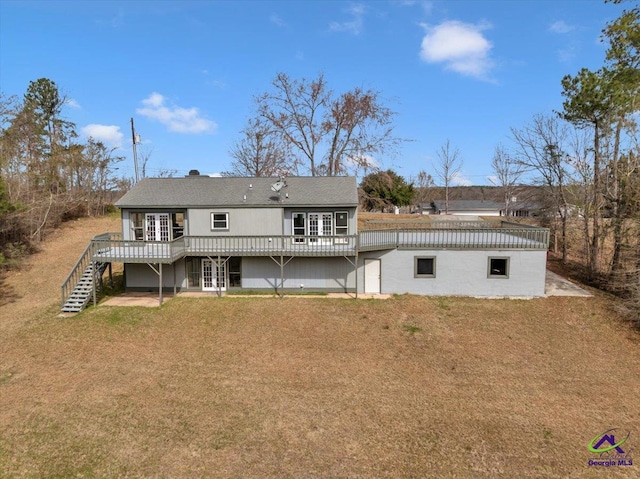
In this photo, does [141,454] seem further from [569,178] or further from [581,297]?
[569,178]

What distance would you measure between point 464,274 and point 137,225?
16789 millimetres

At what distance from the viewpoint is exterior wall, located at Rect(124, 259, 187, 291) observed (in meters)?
18.4

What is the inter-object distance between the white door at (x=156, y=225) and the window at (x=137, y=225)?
0.89 ft

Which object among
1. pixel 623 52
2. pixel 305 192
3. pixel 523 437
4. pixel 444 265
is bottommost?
pixel 523 437

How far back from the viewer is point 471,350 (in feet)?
42.0

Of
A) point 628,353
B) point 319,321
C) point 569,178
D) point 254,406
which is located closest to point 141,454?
point 254,406

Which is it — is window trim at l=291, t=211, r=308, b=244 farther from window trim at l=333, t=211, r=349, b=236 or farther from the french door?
window trim at l=333, t=211, r=349, b=236

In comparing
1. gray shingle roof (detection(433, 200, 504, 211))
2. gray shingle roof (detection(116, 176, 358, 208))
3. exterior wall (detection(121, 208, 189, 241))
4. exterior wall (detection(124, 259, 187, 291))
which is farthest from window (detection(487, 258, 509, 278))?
gray shingle roof (detection(433, 200, 504, 211))

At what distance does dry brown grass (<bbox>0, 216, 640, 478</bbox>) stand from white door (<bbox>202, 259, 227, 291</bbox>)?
2070 millimetres

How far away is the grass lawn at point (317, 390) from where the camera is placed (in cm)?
757

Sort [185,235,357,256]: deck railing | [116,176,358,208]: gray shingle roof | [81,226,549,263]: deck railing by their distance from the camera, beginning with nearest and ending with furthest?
[81,226,549,263]: deck railing, [185,235,357,256]: deck railing, [116,176,358,208]: gray shingle roof

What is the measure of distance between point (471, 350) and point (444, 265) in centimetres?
568

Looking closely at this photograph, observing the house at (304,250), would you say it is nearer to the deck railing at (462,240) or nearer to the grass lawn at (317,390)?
the deck railing at (462,240)

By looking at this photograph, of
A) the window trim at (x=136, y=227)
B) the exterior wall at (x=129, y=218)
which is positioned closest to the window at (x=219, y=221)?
the exterior wall at (x=129, y=218)
